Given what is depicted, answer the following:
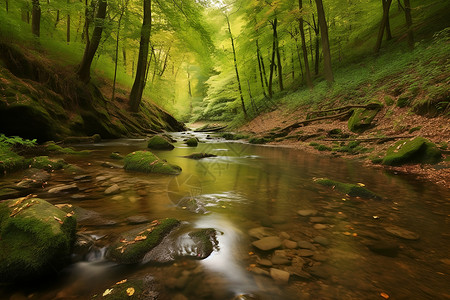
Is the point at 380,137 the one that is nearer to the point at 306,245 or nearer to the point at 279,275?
the point at 306,245

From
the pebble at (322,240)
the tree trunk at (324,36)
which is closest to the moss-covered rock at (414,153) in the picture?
the pebble at (322,240)

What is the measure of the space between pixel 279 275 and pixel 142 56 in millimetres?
15623

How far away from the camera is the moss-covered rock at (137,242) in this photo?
202cm

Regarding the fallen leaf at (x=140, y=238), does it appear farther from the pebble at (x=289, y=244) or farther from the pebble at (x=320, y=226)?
the pebble at (x=320, y=226)

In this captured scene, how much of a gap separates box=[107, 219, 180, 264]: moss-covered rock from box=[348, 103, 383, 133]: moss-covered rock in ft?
31.0

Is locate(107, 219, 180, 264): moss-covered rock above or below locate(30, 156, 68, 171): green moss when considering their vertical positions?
below

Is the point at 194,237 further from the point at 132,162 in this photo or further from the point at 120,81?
the point at 120,81

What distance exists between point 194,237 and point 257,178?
3232mm

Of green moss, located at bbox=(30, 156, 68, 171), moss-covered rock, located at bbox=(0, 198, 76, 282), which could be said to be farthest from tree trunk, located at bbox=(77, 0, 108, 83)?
moss-covered rock, located at bbox=(0, 198, 76, 282)

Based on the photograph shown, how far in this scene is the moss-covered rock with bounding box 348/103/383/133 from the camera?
29.5ft

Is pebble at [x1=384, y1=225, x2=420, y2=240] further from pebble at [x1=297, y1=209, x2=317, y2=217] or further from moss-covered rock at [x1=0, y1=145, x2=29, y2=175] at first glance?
moss-covered rock at [x1=0, y1=145, x2=29, y2=175]

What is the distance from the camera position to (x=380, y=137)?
7.35 m

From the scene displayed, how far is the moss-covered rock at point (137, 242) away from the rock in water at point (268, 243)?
1.05 meters

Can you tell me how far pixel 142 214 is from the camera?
3.01 m
